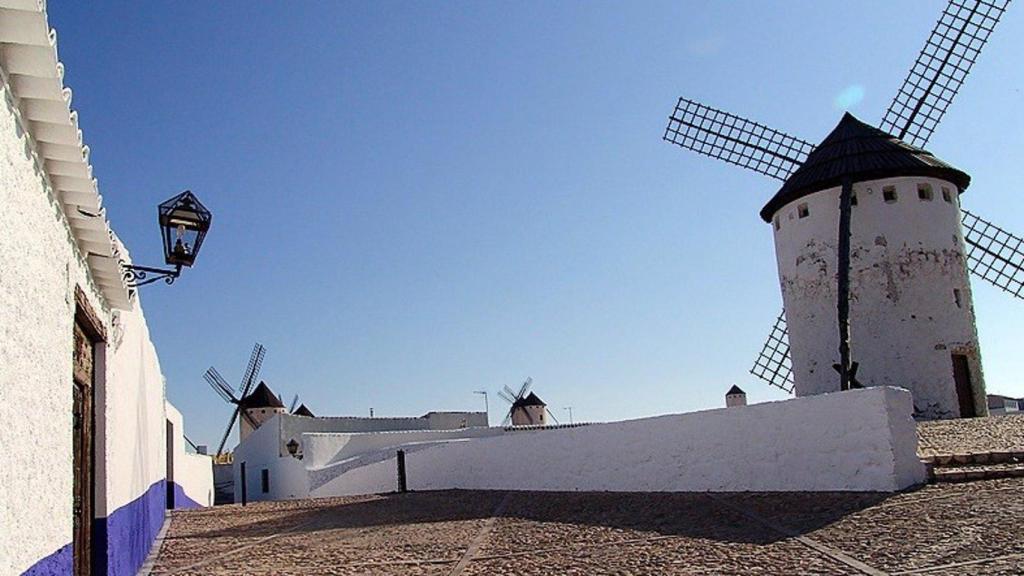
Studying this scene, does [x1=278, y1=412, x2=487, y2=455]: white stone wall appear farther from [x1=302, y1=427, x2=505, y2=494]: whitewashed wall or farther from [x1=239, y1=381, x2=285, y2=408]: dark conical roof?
[x1=239, y1=381, x2=285, y2=408]: dark conical roof

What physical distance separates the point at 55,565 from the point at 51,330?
102 centimetres

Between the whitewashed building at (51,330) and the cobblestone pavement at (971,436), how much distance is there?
8.08m

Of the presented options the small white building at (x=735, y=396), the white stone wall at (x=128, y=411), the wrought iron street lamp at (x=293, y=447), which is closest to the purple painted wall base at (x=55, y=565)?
the white stone wall at (x=128, y=411)

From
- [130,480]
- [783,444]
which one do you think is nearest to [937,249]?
[783,444]

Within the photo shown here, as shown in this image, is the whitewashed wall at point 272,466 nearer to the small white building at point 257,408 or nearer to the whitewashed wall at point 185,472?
the whitewashed wall at point 185,472

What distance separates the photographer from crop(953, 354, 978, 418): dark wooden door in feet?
50.8

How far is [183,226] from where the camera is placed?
657 cm

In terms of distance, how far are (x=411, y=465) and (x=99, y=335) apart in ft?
49.9

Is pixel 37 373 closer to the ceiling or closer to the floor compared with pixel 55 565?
closer to the ceiling

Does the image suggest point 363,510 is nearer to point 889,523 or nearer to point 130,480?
point 130,480

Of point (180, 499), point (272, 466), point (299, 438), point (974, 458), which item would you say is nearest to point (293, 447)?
point (299, 438)

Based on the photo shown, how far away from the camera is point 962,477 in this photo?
773cm

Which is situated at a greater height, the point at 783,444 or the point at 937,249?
the point at 937,249

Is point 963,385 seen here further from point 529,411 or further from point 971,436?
point 529,411
